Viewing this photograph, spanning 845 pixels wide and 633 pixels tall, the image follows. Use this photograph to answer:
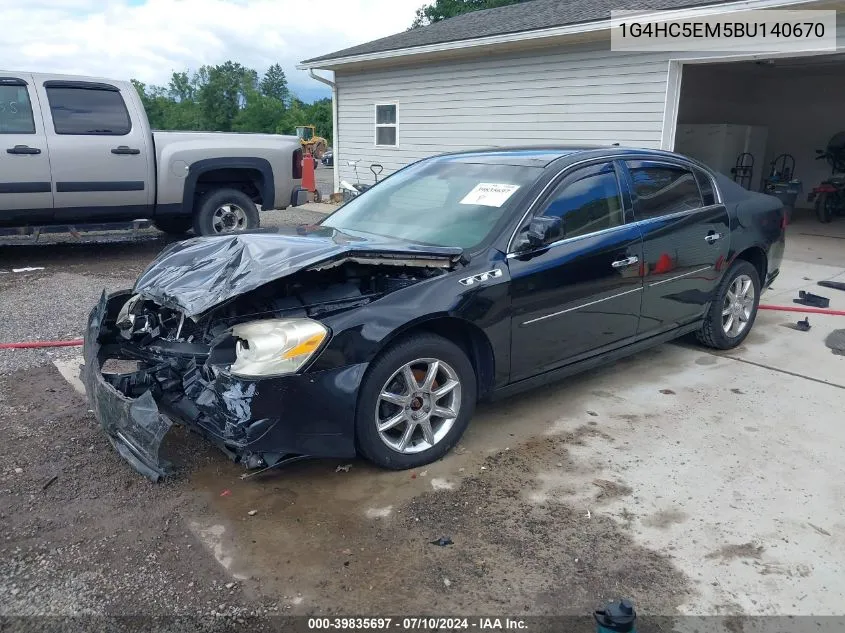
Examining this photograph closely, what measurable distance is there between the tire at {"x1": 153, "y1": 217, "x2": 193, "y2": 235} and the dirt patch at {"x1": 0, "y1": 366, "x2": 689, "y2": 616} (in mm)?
6329

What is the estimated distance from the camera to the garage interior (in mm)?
14422

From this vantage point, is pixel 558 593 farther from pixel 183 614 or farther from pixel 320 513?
pixel 183 614

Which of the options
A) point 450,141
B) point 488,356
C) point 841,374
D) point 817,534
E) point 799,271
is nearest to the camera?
point 817,534

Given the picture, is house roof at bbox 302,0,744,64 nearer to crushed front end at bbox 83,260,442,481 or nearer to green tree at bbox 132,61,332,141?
crushed front end at bbox 83,260,442,481

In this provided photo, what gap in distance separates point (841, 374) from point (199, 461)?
14.8 ft

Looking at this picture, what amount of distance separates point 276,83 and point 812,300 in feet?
281

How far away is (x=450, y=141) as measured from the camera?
13555 millimetres

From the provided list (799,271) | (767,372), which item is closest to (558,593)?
(767,372)

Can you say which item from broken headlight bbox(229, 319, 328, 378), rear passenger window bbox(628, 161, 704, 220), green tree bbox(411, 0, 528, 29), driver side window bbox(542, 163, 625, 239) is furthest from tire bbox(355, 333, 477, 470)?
green tree bbox(411, 0, 528, 29)

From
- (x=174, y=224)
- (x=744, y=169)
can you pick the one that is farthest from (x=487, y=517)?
(x=744, y=169)

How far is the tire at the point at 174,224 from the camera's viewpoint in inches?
381

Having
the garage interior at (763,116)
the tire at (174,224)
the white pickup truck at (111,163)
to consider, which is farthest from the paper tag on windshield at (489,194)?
the garage interior at (763,116)

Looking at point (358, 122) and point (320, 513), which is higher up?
point (358, 122)

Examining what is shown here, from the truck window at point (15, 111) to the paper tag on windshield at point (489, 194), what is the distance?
6037 mm
